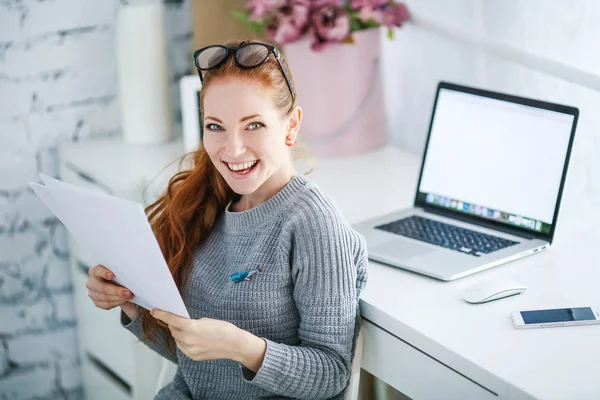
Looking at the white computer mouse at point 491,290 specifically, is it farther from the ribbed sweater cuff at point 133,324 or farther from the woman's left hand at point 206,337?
the ribbed sweater cuff at point 133,324

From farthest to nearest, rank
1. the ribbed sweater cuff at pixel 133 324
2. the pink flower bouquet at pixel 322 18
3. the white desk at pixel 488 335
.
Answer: the pink flower bouquet at pixel 322 18, the ribbed sweater cuff at pixel 133 324, the white desk at pixel 488 335

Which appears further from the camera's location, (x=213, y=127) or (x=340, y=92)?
(x=340, y=92)

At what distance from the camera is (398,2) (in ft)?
6.56

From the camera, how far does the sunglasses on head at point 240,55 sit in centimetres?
122

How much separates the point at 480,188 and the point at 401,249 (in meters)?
0.21

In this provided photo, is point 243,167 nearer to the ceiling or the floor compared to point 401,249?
nearer to the ceiling

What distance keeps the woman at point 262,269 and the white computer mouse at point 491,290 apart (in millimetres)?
161

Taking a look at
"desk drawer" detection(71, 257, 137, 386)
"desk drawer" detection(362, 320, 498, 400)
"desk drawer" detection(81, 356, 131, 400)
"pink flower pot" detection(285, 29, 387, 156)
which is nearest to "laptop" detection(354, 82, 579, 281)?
"desk drawer" detection(362, 320, 498, 400)

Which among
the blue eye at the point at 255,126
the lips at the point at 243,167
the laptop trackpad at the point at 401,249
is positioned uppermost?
the blue eye at the point at 255,126

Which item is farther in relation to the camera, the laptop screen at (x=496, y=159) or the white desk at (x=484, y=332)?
the laptop screen at (x=496, y=159)

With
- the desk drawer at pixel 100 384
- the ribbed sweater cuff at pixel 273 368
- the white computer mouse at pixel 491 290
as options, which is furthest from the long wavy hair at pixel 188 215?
the desk drawer at pixel 100 384

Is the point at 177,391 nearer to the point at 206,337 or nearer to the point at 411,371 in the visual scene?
the point at 206,337

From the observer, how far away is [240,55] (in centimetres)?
123

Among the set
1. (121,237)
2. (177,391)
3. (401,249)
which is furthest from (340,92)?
(121,237)
